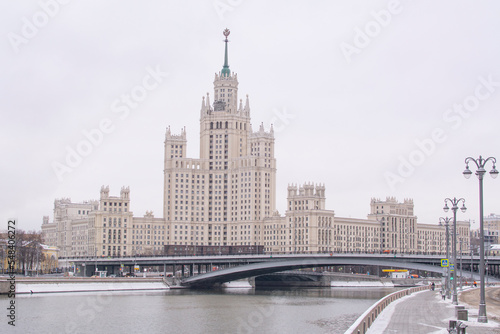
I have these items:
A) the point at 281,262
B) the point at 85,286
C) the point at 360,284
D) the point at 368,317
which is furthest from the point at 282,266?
the point at 368,317

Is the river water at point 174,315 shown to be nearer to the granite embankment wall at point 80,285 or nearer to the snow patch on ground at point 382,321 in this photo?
the granite embankment wall at point 80,285

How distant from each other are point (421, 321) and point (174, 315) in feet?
129

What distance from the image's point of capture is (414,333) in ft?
156

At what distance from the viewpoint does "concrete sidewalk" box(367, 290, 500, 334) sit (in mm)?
48531

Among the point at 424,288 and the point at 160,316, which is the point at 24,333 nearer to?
the point at 160,316

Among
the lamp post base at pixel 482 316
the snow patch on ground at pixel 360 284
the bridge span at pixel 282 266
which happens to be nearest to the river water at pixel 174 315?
the lamp post base at pixel 482 316

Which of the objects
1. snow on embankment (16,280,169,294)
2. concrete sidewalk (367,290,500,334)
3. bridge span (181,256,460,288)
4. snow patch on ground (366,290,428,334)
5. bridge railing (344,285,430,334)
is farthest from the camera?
bridge span (181,256,460,288)

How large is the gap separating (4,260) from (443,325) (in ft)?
427

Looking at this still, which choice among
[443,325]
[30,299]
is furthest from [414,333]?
[30,299]

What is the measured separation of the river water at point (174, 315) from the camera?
72750 mm

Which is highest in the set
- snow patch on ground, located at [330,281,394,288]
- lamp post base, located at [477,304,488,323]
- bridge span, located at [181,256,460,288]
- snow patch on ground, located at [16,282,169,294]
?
lamp post base, located at [477,304,488,323]

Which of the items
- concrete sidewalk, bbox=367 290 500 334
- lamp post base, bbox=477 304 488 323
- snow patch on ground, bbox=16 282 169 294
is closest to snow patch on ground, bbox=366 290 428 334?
concrete sidewalk, bbox=367 290 500 334

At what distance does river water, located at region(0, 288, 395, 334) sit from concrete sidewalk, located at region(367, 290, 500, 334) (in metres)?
7.29

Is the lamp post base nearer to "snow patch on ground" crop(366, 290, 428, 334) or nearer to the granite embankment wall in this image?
"snow patch on ground" crop(366, 290, 428, 334)
